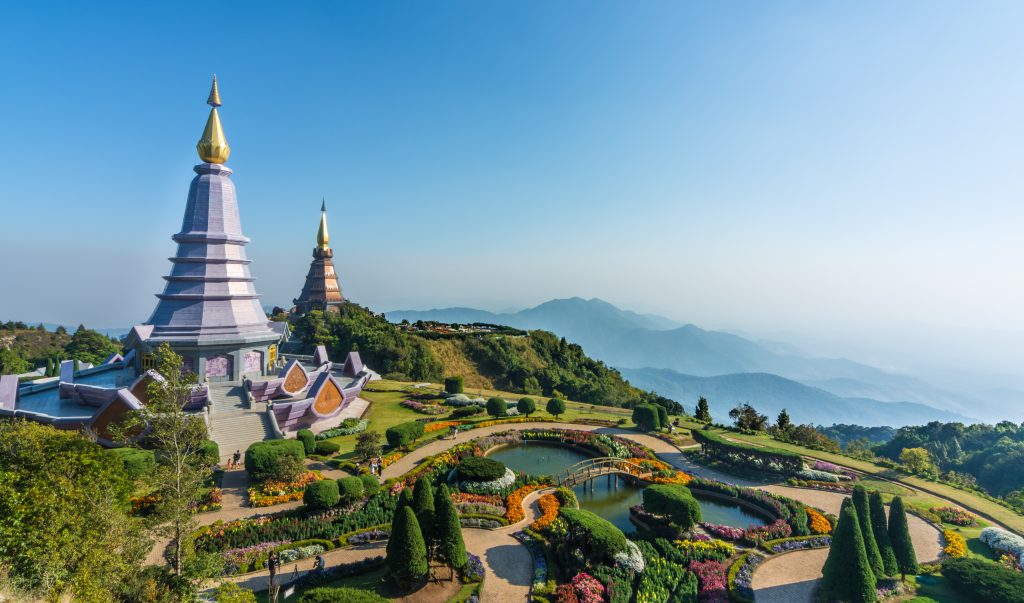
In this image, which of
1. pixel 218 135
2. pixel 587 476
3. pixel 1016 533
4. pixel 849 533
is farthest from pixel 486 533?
pixel 218 135

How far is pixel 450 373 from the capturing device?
2405 inches

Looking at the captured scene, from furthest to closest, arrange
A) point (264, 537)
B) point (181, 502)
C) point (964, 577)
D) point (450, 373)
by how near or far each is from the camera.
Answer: point (450, 373), point (264, 537), point (964, 577), point (181, 502)

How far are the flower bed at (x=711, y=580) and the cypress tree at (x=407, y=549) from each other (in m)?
9.55

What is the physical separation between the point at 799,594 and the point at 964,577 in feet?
18.7

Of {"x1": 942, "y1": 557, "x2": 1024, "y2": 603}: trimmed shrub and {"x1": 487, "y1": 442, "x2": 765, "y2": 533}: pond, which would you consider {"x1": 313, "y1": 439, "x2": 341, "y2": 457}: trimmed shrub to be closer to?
{"x1": 487, "y1": 442, "x2": 765, "y2": 533}: pond

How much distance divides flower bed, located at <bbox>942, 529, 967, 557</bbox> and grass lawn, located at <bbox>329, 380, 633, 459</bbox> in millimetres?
20365

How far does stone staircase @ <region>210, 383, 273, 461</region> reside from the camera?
27656 millimetres

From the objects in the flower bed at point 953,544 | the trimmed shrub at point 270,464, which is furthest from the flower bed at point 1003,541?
the trimmed shrub at point 270,464

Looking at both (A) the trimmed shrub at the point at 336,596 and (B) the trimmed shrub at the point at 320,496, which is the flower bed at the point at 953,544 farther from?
(B) the trimmed shrub at the point at 320,496

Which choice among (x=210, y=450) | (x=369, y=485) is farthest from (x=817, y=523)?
(x=210, y=450)

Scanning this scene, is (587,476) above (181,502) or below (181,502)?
below

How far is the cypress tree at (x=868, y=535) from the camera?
15656 mm

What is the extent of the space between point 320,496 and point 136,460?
31.6 feet

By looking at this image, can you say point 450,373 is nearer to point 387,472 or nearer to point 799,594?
point 387,472
